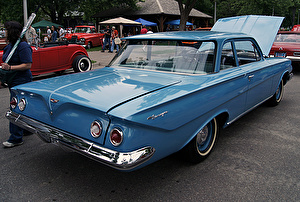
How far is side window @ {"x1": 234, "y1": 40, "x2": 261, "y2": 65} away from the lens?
4064 millimetres

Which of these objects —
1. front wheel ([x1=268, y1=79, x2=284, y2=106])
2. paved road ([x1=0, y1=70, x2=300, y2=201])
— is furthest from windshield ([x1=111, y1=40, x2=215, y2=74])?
front wheel ([x1=268, y1=79, x2=284, y2=106])

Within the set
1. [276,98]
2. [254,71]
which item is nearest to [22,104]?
[254,71]

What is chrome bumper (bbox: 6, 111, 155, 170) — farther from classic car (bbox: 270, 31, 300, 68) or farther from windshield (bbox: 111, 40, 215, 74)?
classic car (bbox: 270, 31, 300, 68)

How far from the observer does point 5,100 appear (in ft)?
20.9

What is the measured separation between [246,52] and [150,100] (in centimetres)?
266

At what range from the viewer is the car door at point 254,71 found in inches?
157

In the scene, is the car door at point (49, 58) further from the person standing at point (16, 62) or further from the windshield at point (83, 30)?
the windshield at point (83, 30)

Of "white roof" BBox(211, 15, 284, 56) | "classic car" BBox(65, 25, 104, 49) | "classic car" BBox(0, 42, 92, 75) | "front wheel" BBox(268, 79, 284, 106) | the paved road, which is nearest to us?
the paved road

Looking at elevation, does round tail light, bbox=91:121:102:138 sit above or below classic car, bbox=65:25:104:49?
below

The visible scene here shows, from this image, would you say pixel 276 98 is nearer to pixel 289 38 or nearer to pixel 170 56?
pixel 170 56

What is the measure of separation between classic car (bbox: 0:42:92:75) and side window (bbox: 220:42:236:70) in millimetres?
6622

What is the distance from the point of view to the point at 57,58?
9.05 m

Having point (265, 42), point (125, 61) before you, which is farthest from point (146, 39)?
point (265, 42)

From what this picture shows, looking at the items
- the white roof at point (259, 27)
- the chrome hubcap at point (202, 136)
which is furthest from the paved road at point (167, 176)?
the white roof at point (259, 27)
